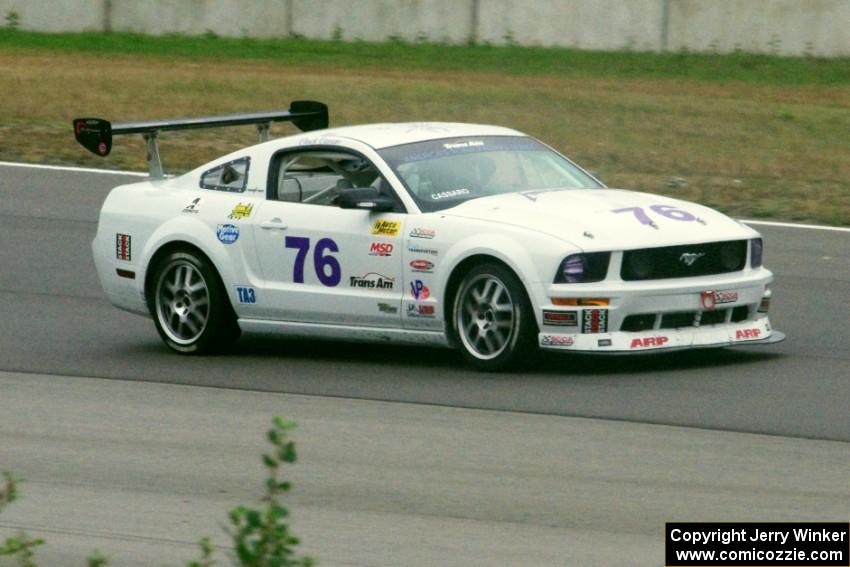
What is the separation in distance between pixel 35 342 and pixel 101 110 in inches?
497

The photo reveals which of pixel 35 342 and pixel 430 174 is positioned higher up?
pixel 430 174

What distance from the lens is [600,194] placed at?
1069 centimetres

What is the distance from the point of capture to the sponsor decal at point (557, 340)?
9812 millimetres

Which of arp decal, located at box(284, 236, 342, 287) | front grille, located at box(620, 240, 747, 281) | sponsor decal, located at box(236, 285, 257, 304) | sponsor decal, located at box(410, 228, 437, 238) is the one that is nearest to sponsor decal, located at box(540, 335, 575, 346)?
front grille, located at box(620, 240, 747, 281)

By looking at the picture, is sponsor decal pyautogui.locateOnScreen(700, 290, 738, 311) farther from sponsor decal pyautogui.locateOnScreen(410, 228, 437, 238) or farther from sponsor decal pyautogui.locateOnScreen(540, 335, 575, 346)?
sponsor decal pyautogui.locateOnScreen(410, 228, 437, 238)

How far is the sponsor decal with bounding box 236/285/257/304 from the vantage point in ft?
36.2

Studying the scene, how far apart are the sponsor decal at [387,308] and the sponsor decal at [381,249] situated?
11.3 inches

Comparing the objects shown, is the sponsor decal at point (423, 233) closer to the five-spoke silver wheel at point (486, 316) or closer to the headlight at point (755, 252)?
the five-spoke silver wheel at point (486, 316)

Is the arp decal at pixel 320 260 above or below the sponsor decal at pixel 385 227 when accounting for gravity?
below

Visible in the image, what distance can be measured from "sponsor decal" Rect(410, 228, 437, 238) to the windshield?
0.18m

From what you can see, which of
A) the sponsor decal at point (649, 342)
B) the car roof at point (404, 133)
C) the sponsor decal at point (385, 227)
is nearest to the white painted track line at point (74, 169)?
the car roof at point (404, 133)

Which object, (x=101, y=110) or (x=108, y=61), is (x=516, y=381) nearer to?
(x=101, y=110)

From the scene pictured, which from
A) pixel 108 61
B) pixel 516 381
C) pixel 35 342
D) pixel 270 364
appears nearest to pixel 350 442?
pixel 516 381

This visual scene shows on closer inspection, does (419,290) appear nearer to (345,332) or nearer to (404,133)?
(345,332)
